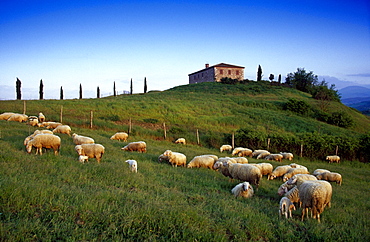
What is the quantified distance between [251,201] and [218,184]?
2279mm

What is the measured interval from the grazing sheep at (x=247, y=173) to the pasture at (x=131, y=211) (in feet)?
4.19

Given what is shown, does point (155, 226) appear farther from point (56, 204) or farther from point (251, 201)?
point (251, 201)

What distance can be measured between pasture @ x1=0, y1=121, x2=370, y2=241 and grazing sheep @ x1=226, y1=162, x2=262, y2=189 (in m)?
1.28

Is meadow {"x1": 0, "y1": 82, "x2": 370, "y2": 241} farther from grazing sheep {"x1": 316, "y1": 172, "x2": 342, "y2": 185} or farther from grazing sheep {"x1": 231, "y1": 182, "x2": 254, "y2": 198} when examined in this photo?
grazing sheep {"x1": 316, "y1": 172, "x2": 342, "y2": 185}

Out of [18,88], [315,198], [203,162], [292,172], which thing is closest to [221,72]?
[18,88]

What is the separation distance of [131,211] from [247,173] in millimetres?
7040

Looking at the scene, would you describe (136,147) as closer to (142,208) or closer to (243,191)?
(243,191)

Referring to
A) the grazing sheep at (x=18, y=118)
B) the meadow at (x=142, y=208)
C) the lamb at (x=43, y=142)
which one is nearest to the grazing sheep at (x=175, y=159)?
the meadow at (x=142, y=208)

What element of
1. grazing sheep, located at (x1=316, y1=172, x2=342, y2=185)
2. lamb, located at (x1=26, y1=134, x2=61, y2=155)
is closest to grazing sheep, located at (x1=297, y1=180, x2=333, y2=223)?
grazing sheep, located at (x1=316, y1=172, x2=342, y2=185)

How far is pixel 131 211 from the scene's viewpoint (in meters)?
5.93

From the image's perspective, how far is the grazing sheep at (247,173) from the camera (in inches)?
456

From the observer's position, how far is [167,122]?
34969 millimetres

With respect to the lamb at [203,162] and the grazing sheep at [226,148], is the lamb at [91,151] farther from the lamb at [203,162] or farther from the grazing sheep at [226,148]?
the grazing sheep at [226,148]

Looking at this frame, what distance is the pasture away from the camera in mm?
5180
